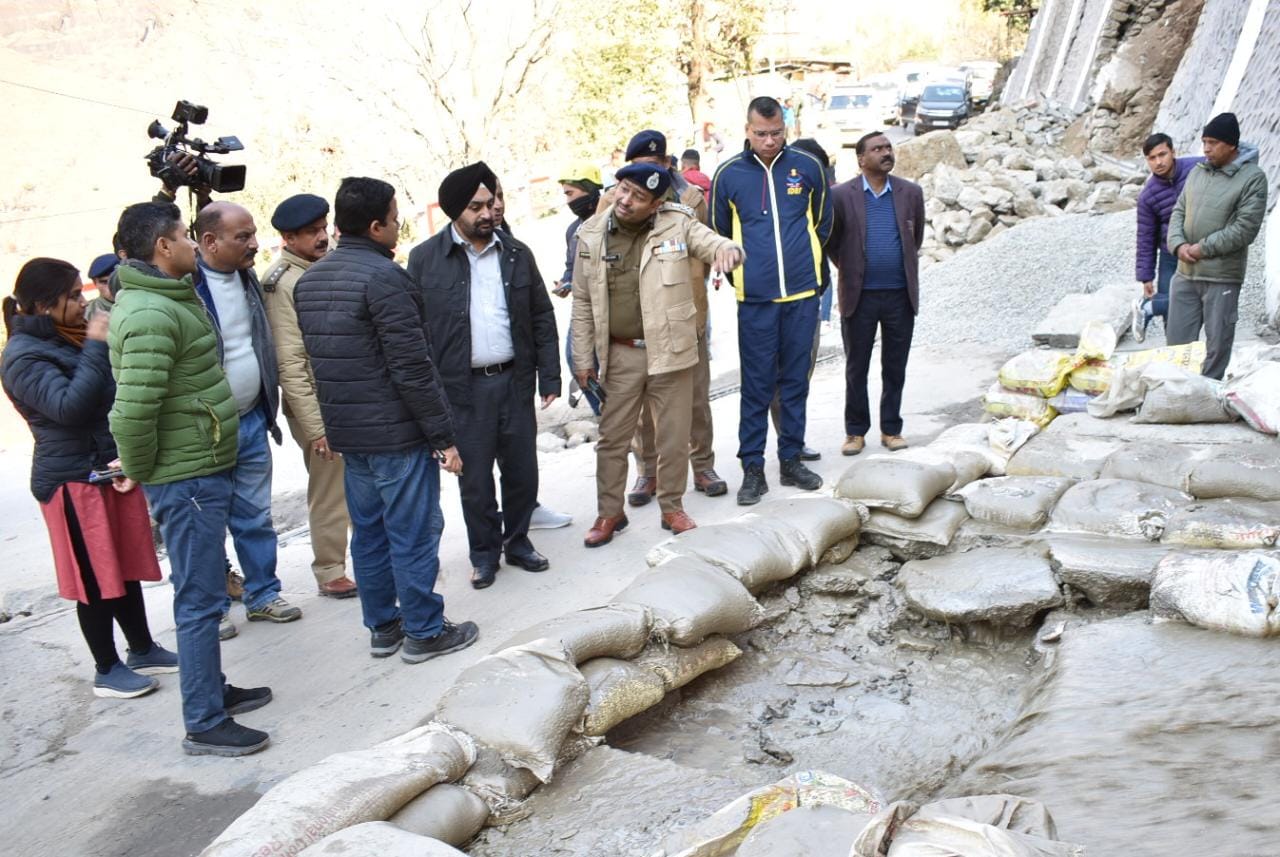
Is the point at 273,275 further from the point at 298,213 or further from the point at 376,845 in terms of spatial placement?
the point at 376,845

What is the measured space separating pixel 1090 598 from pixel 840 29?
68846 millimetres

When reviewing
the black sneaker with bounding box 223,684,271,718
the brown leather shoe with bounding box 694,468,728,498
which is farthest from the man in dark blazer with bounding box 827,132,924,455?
the black sneaker with bounding box 223,684,271,718

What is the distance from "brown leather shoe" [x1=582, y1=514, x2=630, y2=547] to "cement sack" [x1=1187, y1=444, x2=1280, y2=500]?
2295mm

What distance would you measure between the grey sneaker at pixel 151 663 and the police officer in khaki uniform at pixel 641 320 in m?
1.72

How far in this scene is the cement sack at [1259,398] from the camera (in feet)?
13.0

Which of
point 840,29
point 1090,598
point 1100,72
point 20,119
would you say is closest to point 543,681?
point 1090,598

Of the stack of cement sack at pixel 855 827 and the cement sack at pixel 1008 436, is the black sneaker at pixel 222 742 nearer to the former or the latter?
the stack of cement sack at pixel 855 827

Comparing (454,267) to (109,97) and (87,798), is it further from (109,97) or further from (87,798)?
(109,97)

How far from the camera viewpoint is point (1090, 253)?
898 centimetres

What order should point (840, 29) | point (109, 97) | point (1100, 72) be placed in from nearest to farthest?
point (1100, 72), point (109, 97), point (840, 29)

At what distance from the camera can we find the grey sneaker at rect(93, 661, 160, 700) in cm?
337

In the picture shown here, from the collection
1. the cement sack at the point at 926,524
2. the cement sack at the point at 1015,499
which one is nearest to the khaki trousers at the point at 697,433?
the cement sack at the point at 926,524

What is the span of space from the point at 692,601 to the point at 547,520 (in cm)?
161

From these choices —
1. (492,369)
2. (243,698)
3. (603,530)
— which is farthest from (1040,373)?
(243,698)
